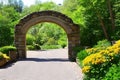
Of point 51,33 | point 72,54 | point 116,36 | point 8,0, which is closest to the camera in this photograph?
point 72,54

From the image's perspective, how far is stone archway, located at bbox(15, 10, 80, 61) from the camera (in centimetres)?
3148

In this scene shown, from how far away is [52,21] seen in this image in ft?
105

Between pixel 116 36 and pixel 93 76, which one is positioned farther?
pixel 116 36

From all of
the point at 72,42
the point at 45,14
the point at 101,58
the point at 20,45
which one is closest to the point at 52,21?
the point at 45,14

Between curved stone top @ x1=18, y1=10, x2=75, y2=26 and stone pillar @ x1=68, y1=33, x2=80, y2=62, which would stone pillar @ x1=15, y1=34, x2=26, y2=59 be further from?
stone pillar @ x1=68, y1=33, x2=80, y2=62

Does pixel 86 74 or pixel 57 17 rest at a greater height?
pixel 57 17

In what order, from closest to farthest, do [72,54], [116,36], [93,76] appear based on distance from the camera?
[93,76]
[72,54]
[116,36]

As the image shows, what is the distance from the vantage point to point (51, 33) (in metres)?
80.2

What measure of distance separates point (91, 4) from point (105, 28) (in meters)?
3.15

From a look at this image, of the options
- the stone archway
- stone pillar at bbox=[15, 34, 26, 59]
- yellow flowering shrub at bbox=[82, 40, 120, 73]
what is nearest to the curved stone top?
the stone archway

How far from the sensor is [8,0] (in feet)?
332

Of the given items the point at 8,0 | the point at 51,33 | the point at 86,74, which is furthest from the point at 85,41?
the point at 8,0

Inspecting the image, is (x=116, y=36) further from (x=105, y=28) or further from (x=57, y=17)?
(x=57, y=17)

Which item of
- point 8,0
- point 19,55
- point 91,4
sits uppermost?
point 8,0
